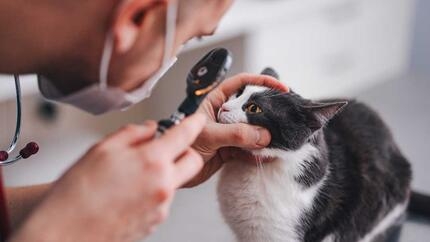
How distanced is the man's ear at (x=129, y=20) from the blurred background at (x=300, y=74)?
0.51 m

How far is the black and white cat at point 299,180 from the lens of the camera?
76 cm

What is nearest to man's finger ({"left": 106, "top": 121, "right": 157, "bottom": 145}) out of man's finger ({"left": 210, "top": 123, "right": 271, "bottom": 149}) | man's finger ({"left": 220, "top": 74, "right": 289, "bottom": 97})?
man's finger ({"left": 210, "top": 123, "right": 271, "bottom": 149})

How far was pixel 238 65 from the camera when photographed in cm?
161

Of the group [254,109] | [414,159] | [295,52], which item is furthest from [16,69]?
[295,52]

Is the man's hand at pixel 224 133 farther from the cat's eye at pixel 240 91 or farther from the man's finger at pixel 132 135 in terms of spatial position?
the man's finger at pixel 132 135

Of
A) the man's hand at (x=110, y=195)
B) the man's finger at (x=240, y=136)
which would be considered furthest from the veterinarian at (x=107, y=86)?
the man's finger at (x=240, y=136)

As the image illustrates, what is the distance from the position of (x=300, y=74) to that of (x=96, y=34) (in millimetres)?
1363

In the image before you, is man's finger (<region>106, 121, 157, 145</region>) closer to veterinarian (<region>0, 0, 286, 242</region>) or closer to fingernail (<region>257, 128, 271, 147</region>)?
veterinarian (<region>0, 0, 286, 242</region>)

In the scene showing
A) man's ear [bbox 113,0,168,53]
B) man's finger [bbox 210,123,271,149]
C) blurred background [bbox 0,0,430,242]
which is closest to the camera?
man's ear [bbox 113,0,168,53]

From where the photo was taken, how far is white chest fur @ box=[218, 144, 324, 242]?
0.79 meters

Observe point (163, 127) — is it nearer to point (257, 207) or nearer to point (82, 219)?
point (82, 219)

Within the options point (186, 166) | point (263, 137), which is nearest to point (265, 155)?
point (263, 137)

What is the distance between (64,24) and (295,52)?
134 cm

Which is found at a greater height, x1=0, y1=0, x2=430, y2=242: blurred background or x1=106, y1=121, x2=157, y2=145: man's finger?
x1=106, y1=121, x2=157, y2=145: man's finger
